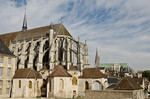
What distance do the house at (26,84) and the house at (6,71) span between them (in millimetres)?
1113

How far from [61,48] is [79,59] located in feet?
20.1

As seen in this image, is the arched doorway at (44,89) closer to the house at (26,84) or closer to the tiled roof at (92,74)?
the house at (26,84)

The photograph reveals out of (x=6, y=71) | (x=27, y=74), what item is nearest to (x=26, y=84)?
(x=27, y=74)

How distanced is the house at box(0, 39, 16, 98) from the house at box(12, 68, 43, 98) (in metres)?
1.11

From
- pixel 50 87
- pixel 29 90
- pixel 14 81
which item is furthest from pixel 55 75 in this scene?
pixel 14 81

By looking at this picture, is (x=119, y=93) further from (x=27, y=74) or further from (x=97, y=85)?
(x=27, y=74)

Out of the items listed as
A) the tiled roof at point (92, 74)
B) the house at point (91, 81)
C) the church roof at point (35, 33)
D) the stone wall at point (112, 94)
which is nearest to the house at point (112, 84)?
the house at point (91, 81)

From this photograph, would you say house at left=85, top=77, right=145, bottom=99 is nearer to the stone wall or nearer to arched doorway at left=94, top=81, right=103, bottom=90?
the stone wall

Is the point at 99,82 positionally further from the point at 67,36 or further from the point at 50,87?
the point at 67,36

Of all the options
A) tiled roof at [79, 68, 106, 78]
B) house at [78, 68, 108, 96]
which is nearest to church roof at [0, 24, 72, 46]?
tiled roof at [79, 68, 106, 78]

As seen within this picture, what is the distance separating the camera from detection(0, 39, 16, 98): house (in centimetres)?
2975

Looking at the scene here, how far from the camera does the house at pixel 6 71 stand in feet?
97.6

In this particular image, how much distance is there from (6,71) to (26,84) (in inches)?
181

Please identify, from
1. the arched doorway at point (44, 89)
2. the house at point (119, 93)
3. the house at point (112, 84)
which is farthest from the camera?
the house at point (112, 84)
